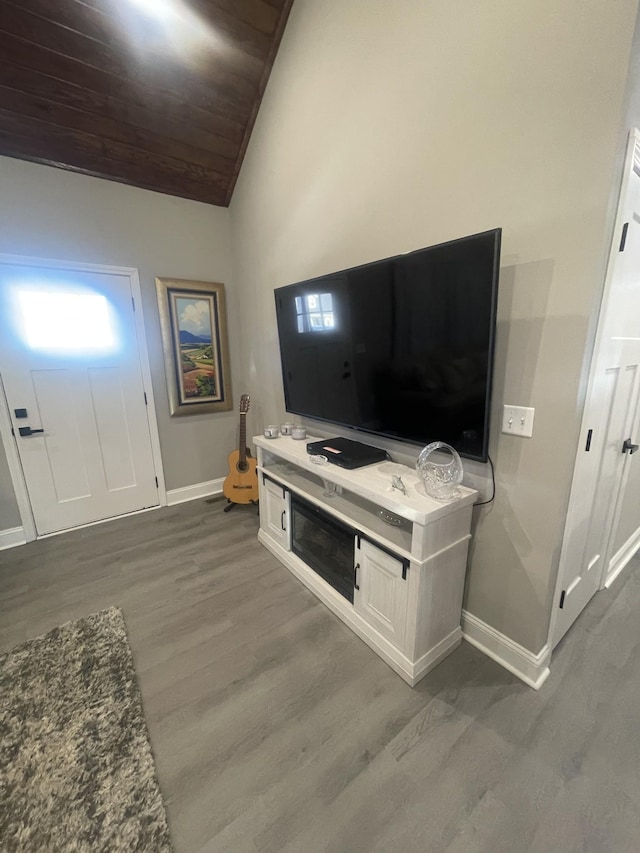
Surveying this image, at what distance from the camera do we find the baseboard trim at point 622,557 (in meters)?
2.11

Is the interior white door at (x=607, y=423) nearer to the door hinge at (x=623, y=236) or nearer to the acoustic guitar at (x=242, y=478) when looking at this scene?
the door hinge at (x=623, y=236)

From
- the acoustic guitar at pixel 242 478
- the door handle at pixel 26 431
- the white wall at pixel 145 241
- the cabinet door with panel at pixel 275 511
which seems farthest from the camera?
the acoustic guitar at pixel 242 478

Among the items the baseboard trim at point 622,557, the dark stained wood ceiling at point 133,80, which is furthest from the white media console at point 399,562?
the dark stained wood ceiling at point 133,80

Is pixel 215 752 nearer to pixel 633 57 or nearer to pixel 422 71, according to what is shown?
pixel 633 57

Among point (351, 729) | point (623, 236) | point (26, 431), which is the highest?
point (623, 236)

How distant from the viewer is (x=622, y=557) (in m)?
2.24

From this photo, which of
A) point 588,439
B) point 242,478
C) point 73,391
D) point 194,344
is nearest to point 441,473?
point 588,439

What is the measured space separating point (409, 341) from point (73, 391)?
2618mm

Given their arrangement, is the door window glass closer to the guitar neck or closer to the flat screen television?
the guitar neck

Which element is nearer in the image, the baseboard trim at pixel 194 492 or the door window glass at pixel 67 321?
the door window glass at pixel 67 321

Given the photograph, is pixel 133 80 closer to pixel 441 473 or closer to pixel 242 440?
pixel 242 440

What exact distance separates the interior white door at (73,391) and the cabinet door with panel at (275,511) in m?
1.34

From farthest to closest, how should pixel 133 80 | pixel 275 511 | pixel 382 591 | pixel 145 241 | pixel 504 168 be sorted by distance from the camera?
pixel 145 241 → pixel 275 511 → pixel 133 80 → pixel 382 591 → pixel 504 168

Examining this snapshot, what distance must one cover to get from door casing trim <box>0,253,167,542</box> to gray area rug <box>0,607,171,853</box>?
1.30 meters
